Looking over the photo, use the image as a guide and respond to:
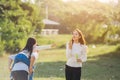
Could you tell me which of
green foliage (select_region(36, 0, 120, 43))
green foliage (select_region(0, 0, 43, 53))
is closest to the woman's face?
green foliage (select_region(0, 0, 43, 53))

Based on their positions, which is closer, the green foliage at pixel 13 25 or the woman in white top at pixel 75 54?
the woman in white top at pixel 75 54

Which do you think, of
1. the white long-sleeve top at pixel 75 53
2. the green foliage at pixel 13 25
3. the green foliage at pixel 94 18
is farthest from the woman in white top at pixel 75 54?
the green foliage at pixel 94 18

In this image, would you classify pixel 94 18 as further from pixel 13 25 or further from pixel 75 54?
pixel 75 54

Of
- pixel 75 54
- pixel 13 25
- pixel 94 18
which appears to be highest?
pixel 75 54

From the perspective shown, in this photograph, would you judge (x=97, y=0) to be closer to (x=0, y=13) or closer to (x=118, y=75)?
(x=0, y=13)

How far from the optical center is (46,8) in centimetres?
7269

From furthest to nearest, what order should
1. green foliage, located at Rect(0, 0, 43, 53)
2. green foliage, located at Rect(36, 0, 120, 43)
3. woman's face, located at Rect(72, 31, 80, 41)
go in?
1. green foliage, located at Rect(36, 0, 120, 43)
2. green foliage, located at Rect(0, 0, 43, 53)
3. woman's face, located at Rect(72, 31, 80, 41)

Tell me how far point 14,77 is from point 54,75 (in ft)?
21.8

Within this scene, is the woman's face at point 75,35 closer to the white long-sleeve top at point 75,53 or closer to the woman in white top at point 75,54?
Answer: the woman in white top at point 75,54

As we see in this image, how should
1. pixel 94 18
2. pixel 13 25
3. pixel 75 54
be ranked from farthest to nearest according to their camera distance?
pixel 94 18, pixel 13 25, pixel 75 54

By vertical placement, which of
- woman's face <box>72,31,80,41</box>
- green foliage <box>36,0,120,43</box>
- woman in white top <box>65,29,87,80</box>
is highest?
woman's face <box>72,31,80,41</box>

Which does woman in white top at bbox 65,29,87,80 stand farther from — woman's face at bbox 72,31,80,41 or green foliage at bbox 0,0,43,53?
green foliage at bbox 0,0,43,53

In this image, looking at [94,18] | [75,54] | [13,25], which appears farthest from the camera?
[94,18]

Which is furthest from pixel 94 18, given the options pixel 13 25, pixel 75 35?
pixel 75 35
